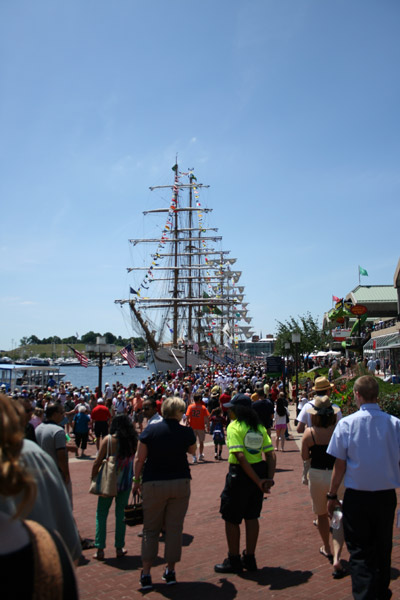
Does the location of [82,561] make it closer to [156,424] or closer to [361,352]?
[156,424]

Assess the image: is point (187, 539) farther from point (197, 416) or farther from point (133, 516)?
point (197, 416)

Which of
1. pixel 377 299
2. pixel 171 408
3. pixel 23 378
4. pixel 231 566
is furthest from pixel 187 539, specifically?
pixel 377 299

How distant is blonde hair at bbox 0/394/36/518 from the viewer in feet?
5.79

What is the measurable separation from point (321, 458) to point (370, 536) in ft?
5.52

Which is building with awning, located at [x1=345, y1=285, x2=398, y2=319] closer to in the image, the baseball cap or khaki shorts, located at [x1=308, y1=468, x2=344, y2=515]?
the baseball cap

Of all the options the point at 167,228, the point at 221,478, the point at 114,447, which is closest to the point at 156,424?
the point at 114,447

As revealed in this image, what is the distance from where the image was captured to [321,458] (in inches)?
219

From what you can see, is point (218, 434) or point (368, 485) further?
point (218, 434)

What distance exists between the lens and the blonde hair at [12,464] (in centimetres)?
176

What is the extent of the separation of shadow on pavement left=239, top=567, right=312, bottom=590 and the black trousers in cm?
115

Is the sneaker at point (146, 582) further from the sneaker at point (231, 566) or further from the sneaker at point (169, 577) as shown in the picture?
the sneaker at point (231, 566)

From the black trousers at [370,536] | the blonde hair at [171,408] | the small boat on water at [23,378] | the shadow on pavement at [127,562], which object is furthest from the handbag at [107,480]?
the small boat on water at [23,378]

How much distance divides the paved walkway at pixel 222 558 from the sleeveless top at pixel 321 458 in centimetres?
93

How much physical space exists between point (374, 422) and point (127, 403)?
1952 centimetres
